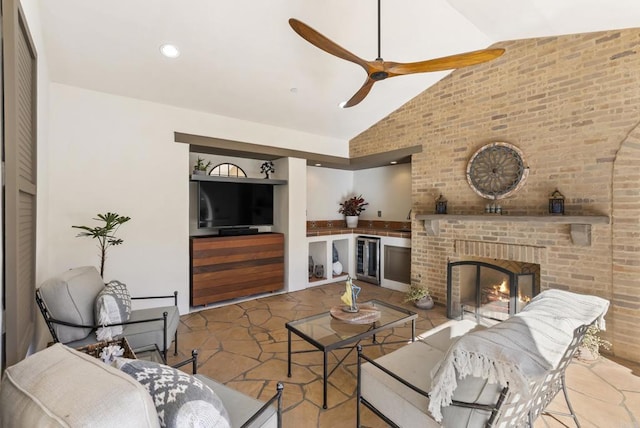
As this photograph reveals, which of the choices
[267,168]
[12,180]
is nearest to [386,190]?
[267,168]

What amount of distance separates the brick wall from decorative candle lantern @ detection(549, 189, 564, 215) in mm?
82

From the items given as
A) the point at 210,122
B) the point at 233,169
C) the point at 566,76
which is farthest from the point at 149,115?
the point at 566,76

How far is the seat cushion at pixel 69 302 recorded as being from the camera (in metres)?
2.06

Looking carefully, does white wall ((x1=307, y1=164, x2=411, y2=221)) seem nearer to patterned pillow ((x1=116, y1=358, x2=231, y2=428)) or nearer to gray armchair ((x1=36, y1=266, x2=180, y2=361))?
gray armchair ((x1=36, y1=266, x2=180, y2=361))

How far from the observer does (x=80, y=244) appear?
3.23 metres

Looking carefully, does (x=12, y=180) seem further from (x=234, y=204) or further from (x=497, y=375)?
(x=234, y=204)

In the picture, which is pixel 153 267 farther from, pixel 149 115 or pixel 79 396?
pixel 79 396

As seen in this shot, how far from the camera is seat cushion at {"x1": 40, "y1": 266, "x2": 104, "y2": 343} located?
2.06 meters

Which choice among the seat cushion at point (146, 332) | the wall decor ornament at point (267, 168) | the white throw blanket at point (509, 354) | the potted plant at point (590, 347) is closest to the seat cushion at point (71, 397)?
the white throw blanket at point (509, 354)

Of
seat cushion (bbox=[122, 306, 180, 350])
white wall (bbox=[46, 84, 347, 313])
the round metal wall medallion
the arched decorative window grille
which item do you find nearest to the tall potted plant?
white wall (bbox=[46, 84, 347, 313])

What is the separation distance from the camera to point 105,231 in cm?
302

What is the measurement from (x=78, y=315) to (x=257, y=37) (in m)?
2.89

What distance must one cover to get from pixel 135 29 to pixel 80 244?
230cm

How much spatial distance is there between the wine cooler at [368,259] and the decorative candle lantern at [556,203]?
260 cm
